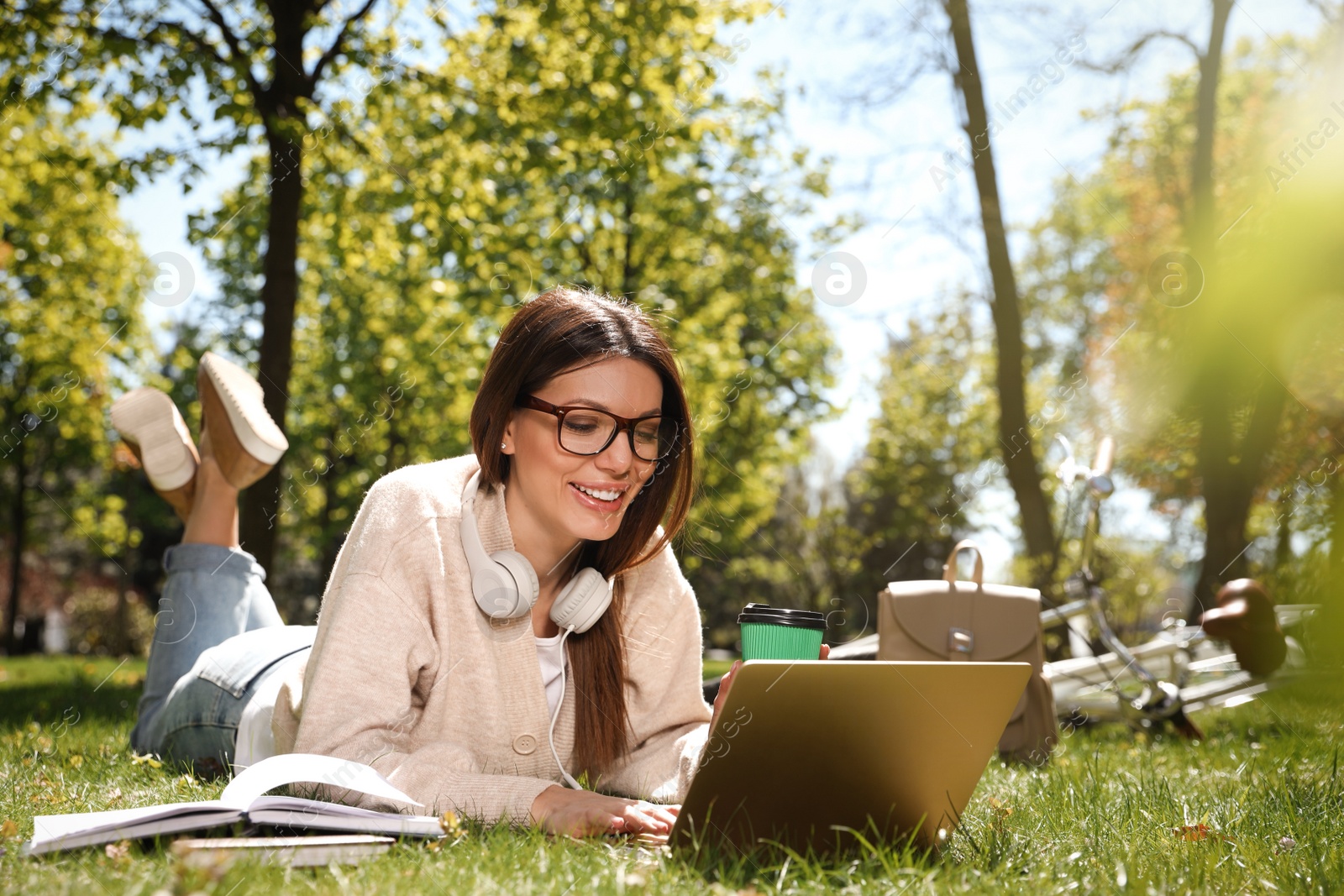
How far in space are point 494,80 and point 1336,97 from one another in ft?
22.4

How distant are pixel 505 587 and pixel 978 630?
249 cm

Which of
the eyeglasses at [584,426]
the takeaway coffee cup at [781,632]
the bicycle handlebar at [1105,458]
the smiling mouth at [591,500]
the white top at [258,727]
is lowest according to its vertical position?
the white top at [258,727]

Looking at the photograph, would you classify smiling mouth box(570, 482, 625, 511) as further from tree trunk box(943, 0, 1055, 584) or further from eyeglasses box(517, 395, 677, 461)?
tree trunk box(943, 0, 1055, 584)

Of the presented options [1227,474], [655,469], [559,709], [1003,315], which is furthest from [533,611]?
[1003,315]

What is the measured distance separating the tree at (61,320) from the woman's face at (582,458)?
12.5 meters

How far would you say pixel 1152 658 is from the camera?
5957 millimetres

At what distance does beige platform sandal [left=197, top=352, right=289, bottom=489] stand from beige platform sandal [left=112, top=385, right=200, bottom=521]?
133mm

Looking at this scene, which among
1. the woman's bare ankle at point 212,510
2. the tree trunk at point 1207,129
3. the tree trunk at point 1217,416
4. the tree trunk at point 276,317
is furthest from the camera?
the tree trunk at point 1207,129

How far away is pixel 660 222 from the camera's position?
49.5 ft

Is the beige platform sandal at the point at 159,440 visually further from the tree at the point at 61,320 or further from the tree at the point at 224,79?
the tree at the point at 61,320

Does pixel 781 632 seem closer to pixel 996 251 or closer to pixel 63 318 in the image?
pixel 996 251

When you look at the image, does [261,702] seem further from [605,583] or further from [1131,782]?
[1131,782]

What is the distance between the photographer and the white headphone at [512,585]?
8.51ft

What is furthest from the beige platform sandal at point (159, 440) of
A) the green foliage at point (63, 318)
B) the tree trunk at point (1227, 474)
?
the green foliage at point (63, 318)
